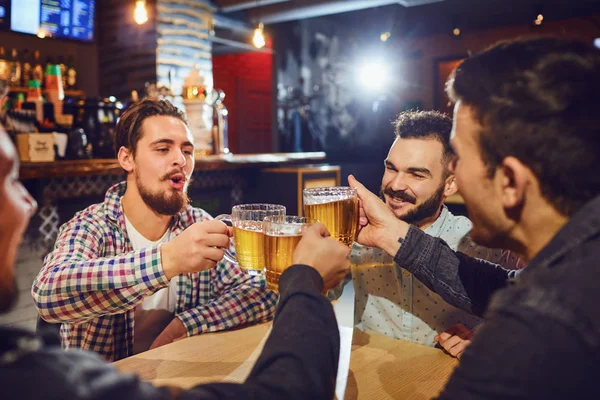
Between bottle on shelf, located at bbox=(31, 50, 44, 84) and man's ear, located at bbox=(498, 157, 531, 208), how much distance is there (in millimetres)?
5841

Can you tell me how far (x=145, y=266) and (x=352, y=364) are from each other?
2.06ft

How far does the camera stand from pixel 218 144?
4.53 metres

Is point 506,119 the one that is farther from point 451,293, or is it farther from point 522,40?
point 451,293

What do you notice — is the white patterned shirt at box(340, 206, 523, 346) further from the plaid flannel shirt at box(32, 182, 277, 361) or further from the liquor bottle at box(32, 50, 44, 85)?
the liquor bottle at box(32, 50, 44, 85)

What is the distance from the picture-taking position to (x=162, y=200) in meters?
2.01

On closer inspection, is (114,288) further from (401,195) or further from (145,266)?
(401,195)

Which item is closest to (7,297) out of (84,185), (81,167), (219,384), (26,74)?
(219,384)

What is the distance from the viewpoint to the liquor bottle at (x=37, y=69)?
5648mm

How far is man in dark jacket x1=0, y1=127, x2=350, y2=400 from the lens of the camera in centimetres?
56

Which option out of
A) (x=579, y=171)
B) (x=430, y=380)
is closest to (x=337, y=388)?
(x=430, y=380)

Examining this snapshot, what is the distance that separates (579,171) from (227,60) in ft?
24.8

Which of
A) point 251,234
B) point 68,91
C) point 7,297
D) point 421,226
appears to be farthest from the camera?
point 68,91

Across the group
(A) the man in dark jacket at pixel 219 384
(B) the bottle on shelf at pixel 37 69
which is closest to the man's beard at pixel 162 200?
(A) the man in dark jacket at pixel 219 384

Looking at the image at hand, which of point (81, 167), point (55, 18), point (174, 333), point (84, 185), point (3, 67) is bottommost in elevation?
point (174, 333)
